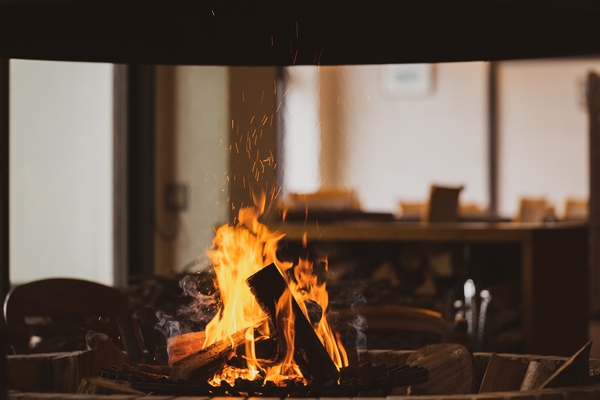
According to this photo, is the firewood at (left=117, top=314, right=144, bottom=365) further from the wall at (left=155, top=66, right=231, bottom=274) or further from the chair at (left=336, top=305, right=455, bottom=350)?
the wall at (left=155, top=66, right=231, bottom=274)

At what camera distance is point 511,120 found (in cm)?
1005

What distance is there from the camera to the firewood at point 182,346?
176cm

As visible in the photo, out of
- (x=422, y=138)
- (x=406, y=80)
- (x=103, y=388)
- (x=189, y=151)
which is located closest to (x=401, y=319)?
(x=103, y=388)

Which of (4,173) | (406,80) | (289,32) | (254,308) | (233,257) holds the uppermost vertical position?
(406,80)

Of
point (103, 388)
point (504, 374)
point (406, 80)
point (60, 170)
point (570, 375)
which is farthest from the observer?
point (406, 80)

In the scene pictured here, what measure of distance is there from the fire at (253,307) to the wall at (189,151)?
2.54m

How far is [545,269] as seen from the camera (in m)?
3.65

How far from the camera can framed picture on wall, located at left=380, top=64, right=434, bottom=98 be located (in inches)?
403

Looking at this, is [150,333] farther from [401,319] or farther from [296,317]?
[401,319]

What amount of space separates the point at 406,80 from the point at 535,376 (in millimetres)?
8790

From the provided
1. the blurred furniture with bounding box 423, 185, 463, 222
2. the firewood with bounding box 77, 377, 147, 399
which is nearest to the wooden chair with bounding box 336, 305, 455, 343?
the firewood with bounding box 77, 377, 147, 399

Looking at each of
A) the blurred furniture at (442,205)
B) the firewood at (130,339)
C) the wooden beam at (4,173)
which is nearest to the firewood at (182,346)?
the firewood at (130,339)

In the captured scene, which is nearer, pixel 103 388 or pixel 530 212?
pixel 103 388

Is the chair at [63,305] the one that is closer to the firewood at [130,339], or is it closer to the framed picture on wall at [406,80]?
the firewood at [130,339]
